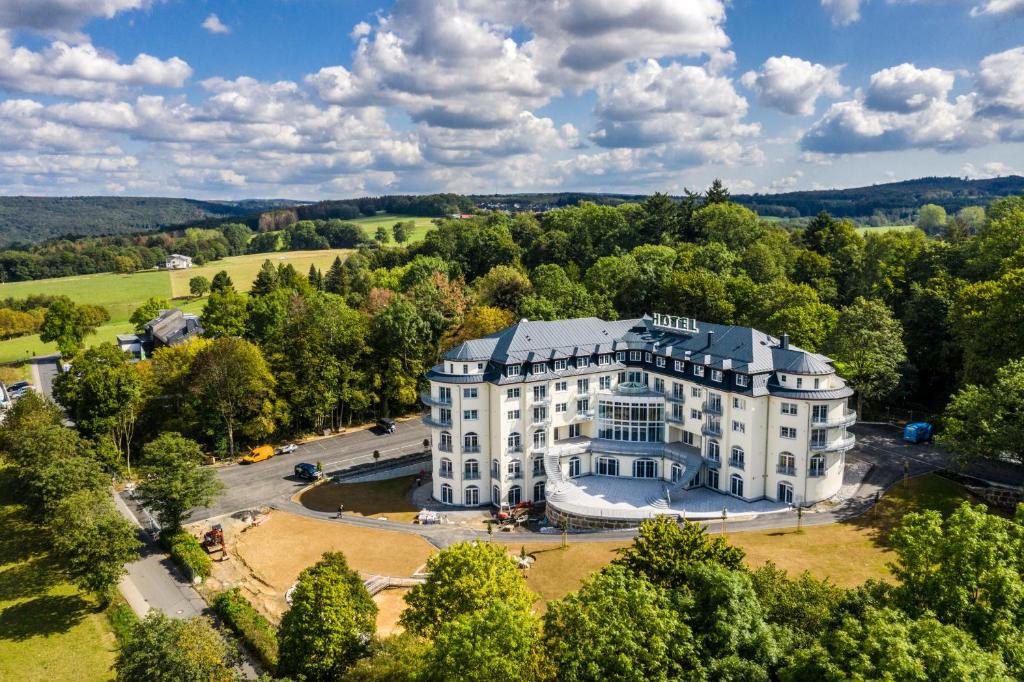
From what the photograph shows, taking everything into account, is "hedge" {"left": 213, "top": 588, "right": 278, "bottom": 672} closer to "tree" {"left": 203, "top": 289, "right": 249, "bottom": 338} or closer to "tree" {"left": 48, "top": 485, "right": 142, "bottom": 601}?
"tree" {"left": 48, "top": 485, "right": 142, "bottom": 601}

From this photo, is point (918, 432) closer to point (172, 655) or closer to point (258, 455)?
point (172, 655)

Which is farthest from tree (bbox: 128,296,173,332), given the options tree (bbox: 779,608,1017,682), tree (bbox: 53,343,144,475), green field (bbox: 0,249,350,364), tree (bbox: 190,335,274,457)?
tree (bbox: 779,608,1017,682)

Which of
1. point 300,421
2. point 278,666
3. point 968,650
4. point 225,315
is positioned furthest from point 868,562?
point 225,315

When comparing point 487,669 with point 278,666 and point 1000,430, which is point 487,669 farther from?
point 1000,430

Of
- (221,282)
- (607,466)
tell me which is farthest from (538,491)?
(221,282)

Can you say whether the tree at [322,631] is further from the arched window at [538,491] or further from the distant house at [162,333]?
the distant house at [162,333]

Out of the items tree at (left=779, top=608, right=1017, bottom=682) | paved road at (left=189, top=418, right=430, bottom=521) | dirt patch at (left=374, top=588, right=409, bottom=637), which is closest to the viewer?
tree at (left=779, top=608, right=1017, bottom=682)
